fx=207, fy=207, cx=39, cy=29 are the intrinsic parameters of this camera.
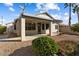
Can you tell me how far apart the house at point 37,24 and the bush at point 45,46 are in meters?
0.97

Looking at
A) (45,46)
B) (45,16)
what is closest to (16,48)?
(45,46)

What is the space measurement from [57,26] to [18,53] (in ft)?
6.53

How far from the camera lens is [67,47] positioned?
8031 mm

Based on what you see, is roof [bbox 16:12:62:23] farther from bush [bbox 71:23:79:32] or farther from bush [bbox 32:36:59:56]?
bush [bbox 32:36:59:56]

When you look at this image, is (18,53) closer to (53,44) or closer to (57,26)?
(53,44)

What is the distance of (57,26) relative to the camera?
8648mm

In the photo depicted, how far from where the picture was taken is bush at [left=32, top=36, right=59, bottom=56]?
7.46 m

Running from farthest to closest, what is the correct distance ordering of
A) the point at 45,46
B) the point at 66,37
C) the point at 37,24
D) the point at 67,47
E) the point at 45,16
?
the point at 37,24 < the point at 45,16 < the point at 66,37 < the point at 67,47 < the point at 45,46

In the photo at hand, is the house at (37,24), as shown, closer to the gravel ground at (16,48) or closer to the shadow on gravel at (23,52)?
the gravel ground at (16,48)

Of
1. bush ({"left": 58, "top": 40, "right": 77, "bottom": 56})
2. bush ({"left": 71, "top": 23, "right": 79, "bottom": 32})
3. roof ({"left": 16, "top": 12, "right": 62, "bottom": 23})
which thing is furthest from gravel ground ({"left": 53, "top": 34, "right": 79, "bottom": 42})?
roof ({"left": 16, "top": 12, "right": 62, "bottom": 23})

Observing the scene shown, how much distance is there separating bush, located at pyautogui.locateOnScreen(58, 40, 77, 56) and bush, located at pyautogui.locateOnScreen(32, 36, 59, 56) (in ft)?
1.22

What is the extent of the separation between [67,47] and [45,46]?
1042 millimetres

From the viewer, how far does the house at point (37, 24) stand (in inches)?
343

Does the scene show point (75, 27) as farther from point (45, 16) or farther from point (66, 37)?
point (45, 16)
